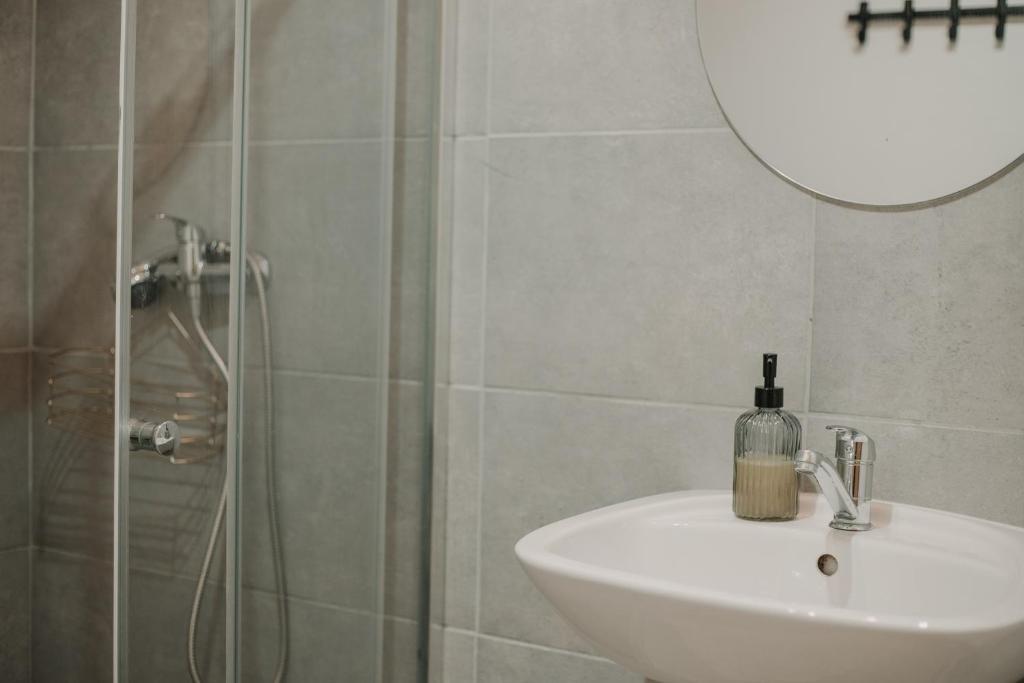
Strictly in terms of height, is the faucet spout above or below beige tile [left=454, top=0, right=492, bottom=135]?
below

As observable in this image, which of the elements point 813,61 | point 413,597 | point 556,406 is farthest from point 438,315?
point 813,61

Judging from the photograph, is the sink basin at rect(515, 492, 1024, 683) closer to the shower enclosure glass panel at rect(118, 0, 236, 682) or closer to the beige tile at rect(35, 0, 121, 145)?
the shower enclosure glass panel at rect(118, 0, 236, 682)

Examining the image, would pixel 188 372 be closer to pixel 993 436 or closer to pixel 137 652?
pixel 137 652

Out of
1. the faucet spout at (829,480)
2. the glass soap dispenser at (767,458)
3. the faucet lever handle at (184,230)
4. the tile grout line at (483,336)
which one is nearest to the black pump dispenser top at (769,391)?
the glass soap dispenser at (767,458)

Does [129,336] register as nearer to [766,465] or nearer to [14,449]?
[14,449]

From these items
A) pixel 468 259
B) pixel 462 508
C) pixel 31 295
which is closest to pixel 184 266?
pixel 31 295

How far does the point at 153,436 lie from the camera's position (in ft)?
3.04

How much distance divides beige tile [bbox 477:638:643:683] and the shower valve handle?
0.73m

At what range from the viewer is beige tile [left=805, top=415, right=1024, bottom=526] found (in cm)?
119

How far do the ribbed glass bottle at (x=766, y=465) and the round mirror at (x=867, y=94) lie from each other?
317 mm

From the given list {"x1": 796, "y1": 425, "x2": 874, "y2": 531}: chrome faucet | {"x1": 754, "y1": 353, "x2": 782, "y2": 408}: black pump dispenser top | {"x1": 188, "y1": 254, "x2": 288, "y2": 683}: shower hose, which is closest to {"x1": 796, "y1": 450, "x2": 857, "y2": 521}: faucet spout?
{"x1": 796, "y1": 425, "x2": 874, "y2": 531}: chrome faucet

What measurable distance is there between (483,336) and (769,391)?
18.9 inches

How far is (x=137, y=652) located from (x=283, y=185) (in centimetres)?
51

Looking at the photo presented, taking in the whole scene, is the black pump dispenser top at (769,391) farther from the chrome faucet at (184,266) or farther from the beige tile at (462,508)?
the chrome faucet at (184,266)
